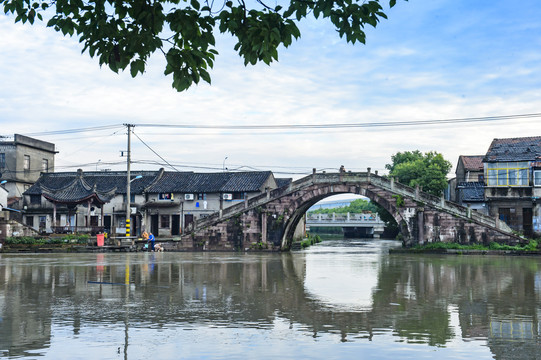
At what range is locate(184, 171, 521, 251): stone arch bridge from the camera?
3750 centimetres

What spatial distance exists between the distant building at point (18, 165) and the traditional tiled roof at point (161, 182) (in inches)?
75.5

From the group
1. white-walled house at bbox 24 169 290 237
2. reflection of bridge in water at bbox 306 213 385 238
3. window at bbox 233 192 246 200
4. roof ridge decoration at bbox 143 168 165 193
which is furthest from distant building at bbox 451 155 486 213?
roof ridge decoration at bbox 143 168 165 193

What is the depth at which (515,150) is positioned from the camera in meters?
41.7

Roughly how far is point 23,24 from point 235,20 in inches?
97.5

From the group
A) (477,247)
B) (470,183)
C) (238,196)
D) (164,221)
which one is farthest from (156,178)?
(477,247)

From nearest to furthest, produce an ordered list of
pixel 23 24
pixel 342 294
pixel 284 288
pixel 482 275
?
pixel 23 24 < pixel 342 294 < pixel 284 288 < pixel 482 275

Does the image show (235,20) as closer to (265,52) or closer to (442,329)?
(265,52)

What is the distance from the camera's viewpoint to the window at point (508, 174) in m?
40.3

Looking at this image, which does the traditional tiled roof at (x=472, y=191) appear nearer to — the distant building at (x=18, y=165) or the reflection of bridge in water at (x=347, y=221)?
the reflection of bridge in water at (x=347, y=221)

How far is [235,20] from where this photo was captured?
6.16 meters

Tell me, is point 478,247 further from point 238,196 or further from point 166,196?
point 166,196

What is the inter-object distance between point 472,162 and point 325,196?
17.2 m

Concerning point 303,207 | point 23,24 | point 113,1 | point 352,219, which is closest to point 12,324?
point 23,24

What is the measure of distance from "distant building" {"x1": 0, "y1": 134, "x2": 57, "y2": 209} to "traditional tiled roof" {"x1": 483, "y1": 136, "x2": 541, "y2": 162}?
137 ft
